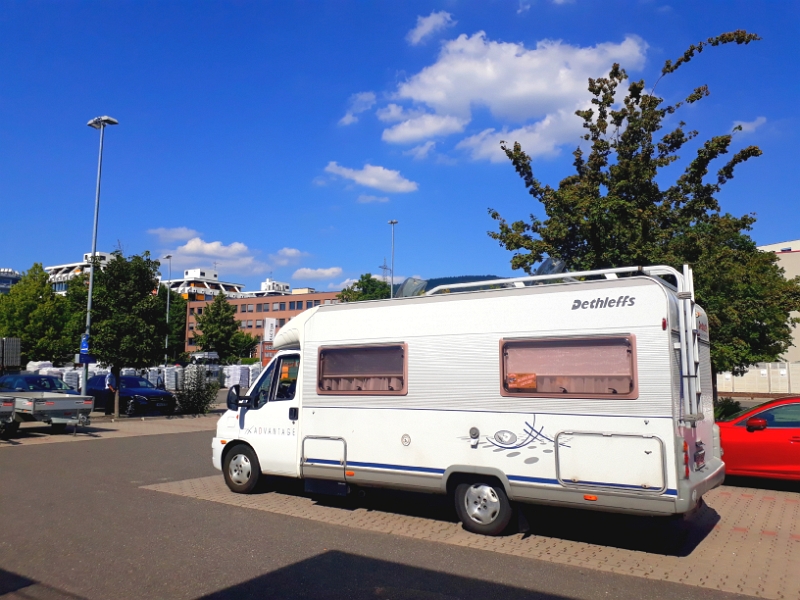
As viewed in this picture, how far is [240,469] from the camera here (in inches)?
384

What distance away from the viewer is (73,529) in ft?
25.1

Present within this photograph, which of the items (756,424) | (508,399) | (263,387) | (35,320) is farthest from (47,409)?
(35,320)

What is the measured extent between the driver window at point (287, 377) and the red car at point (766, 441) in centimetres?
664

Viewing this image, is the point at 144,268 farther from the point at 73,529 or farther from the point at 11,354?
the point at 73,529

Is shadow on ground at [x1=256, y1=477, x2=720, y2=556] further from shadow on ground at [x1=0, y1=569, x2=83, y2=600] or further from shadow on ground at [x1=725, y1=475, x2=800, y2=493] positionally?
shadow on ground at [x1=0, y1=569, x2=83, y2=600]

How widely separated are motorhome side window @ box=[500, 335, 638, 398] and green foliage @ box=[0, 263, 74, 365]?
139 feet

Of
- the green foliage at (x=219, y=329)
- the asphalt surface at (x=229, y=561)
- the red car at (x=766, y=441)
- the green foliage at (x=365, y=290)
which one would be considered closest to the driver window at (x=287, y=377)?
the asphalt surface at (x=229, y=561)

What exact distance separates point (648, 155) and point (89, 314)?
59.2 feet

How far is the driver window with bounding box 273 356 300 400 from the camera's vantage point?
9250 mm

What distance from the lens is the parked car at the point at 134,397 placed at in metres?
24.9

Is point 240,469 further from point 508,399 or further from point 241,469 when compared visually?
point 508,399

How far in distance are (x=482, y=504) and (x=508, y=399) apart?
4.13 ft

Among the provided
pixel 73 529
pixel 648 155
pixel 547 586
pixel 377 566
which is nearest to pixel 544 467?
pixel 547 586

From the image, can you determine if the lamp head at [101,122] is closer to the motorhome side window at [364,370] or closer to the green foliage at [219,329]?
the motorhome side window at [364,370]
